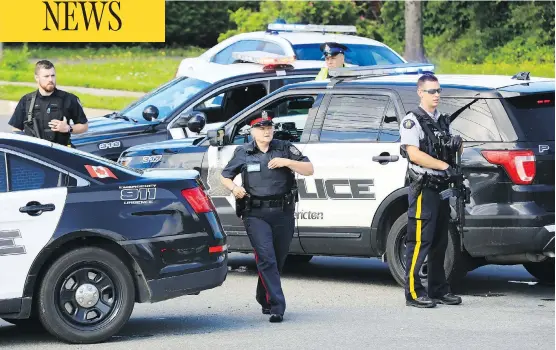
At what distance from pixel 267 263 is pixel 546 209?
2188 millimetres

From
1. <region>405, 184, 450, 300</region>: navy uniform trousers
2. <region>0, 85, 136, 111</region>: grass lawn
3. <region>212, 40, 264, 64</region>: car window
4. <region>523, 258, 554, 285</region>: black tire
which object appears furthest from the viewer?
<region>0, 85, 136, 111</region>: grass lawn

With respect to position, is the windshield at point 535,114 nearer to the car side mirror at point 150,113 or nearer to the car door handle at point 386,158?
the car door handle at point 386,158

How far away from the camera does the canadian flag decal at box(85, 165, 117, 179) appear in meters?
8.16

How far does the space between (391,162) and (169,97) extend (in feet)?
16.5

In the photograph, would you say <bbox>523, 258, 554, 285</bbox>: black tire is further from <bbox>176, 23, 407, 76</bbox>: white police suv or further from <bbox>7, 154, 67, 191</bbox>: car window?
<bbox>176, 23, 407, 76</bbox>: white police suv

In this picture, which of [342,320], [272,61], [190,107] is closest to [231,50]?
[272,61]

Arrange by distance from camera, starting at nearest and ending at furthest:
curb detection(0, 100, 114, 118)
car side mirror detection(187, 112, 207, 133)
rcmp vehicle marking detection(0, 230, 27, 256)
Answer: rcmp vehicle marking detection(0, 230, 27, 256), car side mirror detection(187, 112, 207, 133), curb detection(0, 100, 114, 118)

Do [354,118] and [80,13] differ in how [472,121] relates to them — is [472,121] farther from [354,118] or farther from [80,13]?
[80,13]

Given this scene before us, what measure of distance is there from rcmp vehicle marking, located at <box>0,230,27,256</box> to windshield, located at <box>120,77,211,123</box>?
20.7ft

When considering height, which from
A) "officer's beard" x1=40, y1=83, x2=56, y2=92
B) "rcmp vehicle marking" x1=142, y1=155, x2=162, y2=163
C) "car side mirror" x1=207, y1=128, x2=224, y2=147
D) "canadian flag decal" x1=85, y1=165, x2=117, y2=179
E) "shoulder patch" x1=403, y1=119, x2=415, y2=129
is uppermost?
"officer's beard" x1=40, y1=83, x2=56, y2=92

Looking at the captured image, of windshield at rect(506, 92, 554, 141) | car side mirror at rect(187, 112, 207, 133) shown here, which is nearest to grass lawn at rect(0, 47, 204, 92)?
car side mirror at rect(187, 112, 207, 133)

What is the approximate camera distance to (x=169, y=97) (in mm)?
14555

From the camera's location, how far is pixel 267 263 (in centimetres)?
898

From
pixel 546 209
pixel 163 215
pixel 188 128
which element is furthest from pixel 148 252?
pixel 188 128
